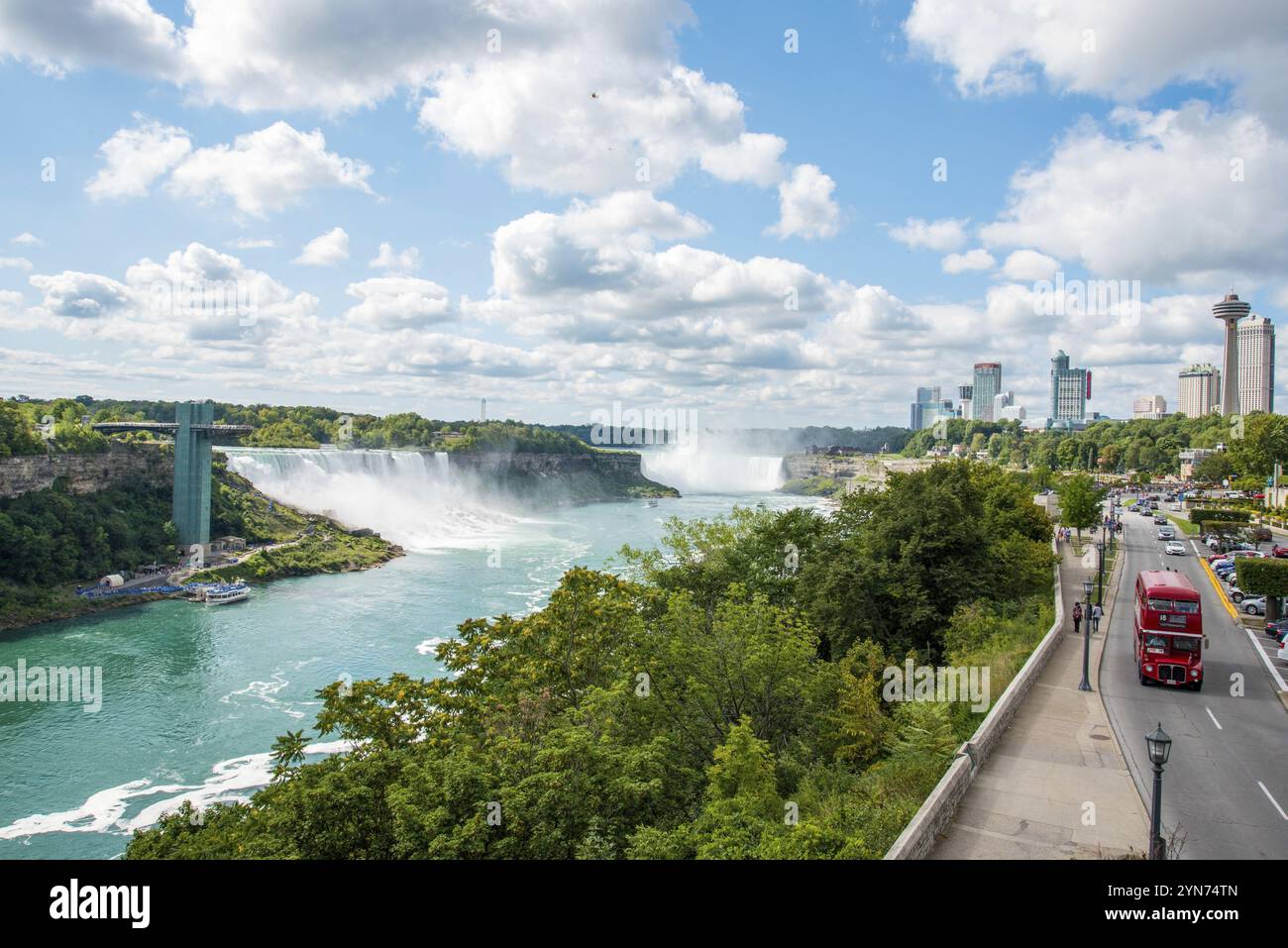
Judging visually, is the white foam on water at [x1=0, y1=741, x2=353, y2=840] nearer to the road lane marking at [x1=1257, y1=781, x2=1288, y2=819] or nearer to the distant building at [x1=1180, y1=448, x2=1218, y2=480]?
the road lane marking at [x1=1257, y1=781, x2=1288, y2=819]

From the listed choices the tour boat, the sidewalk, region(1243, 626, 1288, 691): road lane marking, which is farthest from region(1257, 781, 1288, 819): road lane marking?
the tour boat

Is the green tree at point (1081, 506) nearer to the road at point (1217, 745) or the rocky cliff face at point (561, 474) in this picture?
the road at point (1217, 745)

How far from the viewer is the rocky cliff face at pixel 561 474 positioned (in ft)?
354

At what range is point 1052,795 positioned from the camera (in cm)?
1073

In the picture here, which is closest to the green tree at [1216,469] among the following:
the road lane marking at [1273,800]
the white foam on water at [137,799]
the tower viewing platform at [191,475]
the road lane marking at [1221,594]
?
the road lane marking at [1221,594]

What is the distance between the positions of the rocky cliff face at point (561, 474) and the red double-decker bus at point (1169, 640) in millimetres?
91421

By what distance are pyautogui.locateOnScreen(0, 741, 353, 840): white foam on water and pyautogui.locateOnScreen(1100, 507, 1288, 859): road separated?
21.4 meters

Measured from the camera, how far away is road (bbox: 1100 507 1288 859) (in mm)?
10297

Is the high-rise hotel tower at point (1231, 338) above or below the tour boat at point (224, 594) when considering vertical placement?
above

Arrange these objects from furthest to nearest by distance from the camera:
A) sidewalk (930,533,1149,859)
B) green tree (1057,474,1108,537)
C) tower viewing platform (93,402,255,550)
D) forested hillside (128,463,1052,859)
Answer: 1. tower viewing platform (93,402,255,550)
2. green tree (1057,474,1108,537)
3. forested hillside (128,463,1052,859)
4. sidewalk (930,533,1149,859)

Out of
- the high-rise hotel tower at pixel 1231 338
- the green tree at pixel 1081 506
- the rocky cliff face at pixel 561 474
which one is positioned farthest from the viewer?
the high-rise hotel tower at pixel 1231 338

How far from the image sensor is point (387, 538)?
7225 centimetres
